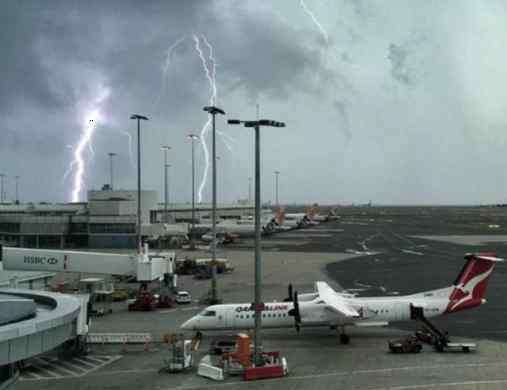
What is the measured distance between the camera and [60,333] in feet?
64.1

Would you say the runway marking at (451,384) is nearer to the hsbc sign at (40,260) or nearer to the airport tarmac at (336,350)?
the airport tarmac at (336,350)

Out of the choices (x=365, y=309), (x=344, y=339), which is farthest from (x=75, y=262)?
(x=365, y=309)

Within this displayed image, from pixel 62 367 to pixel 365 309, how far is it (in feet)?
70.9

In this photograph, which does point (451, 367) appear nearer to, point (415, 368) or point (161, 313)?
point (415, 368)

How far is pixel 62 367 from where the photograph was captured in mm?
35562

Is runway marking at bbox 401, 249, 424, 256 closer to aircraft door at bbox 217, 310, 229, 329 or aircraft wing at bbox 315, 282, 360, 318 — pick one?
aircraft wing at bbox 315, 282, 360, 318

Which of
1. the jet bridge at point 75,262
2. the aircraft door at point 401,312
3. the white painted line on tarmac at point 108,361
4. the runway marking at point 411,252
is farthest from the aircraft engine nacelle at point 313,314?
the runway marking at point 411,252

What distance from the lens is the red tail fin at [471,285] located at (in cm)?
4271

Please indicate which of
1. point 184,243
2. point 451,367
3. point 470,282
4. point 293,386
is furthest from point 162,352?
point 184,243

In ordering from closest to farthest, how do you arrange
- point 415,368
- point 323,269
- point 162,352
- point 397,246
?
point 415,368, point 162,352, point 323,269, point 397,246

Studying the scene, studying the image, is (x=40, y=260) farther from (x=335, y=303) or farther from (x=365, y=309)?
(x=365, y=309)

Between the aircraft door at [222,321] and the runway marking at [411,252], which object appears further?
the runway marking at [411,252]

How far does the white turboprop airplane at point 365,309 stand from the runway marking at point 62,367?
314 inches

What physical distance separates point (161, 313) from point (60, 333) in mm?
34683
